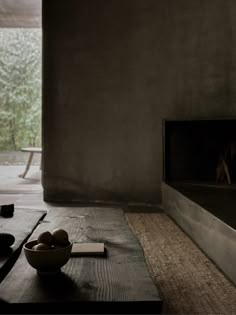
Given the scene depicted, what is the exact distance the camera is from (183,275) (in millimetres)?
2533

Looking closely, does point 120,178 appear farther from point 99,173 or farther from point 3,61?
point 3,61

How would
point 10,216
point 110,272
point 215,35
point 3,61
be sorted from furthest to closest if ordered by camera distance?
point 3,61
point 215,35
point 10,216
point 110,272

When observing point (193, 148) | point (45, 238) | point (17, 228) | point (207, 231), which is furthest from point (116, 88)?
point (45, 238)

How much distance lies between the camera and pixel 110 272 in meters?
1.45

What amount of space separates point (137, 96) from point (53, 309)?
3903 millimetres

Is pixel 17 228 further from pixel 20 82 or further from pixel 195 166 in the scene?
pixel 20 82

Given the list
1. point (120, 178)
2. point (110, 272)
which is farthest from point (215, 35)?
point (110, 272)

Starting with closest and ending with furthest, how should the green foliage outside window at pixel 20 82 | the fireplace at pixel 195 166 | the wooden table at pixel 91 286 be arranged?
the wooden table at pixel 91 286 → the fireplace at pixel 195 166 → the green foliage outside window at pixel 20 82

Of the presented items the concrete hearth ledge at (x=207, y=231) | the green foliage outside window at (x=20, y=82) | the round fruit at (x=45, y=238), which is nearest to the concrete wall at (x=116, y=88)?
the concrete hearth ledge at (x=207, y=231)

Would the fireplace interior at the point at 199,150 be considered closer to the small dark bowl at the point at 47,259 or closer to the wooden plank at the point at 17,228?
the wooden plank at the point at 17,228

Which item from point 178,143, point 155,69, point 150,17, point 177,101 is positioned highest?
point 150,17

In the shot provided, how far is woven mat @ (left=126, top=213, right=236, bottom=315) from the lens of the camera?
6.80 ft

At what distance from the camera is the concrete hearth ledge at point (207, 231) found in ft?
7.81

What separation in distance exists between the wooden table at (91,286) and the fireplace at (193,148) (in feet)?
9.87
